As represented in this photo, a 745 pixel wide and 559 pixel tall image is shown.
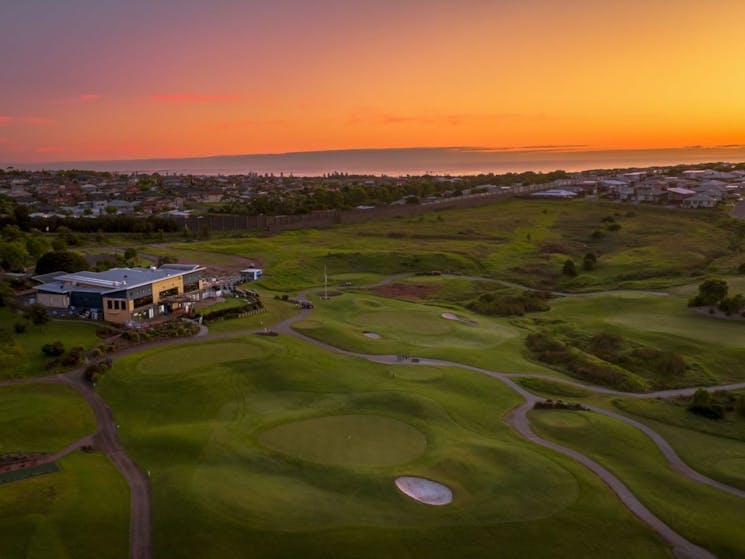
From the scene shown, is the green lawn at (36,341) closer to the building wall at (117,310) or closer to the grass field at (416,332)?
the building wall at (117,310)

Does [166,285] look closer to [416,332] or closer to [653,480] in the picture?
[416,332]

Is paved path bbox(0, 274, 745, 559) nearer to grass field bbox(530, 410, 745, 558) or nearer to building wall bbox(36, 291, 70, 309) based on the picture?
grass field bbox(530, 410, 745, 558)

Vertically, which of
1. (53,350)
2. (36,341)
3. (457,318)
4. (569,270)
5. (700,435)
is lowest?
(700,435)

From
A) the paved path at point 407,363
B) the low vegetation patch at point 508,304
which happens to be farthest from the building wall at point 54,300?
the low vegetation patch at point 508,304

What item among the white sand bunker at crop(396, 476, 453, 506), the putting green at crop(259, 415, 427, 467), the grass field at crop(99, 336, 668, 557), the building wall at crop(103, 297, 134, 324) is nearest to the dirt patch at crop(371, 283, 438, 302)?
the grass field at crop(99, 336, 668, 557)

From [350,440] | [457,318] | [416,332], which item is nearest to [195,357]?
[350,440]

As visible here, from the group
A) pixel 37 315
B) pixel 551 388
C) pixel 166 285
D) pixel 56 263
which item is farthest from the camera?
pixel 56 263

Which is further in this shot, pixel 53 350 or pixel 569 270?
pixel 569 270

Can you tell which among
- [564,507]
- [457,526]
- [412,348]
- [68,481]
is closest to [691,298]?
[412,348]
